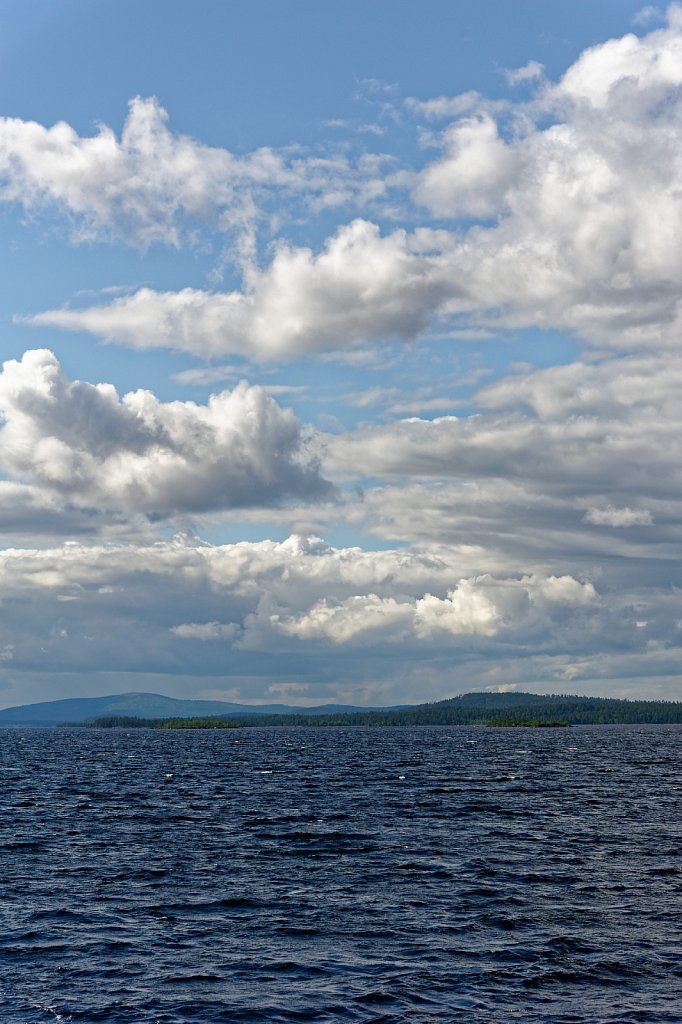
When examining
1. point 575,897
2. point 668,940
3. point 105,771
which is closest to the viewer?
point 668,940

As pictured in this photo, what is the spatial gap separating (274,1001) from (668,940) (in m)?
17.9

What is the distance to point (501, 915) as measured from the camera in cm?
4694

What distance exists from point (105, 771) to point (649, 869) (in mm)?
113835

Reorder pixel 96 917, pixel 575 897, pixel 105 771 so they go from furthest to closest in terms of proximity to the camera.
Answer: pixel 105 771 → pixel 575 897 → pixel 96 917

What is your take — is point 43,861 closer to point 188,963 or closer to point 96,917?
point 96,917

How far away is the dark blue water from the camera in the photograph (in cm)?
3462

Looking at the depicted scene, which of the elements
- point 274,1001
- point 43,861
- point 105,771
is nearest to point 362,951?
point 274,1001

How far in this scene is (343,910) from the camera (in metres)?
48.0

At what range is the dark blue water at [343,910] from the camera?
3462 centimetres

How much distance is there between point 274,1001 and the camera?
113 ft

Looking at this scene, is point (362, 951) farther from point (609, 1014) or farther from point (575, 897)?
point (575, 897)

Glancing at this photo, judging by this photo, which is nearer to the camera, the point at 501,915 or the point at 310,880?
the point at 501,915

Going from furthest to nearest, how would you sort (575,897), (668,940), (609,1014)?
(575,897), (668,940), (609,1014)

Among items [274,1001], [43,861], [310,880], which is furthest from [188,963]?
[43,861]
